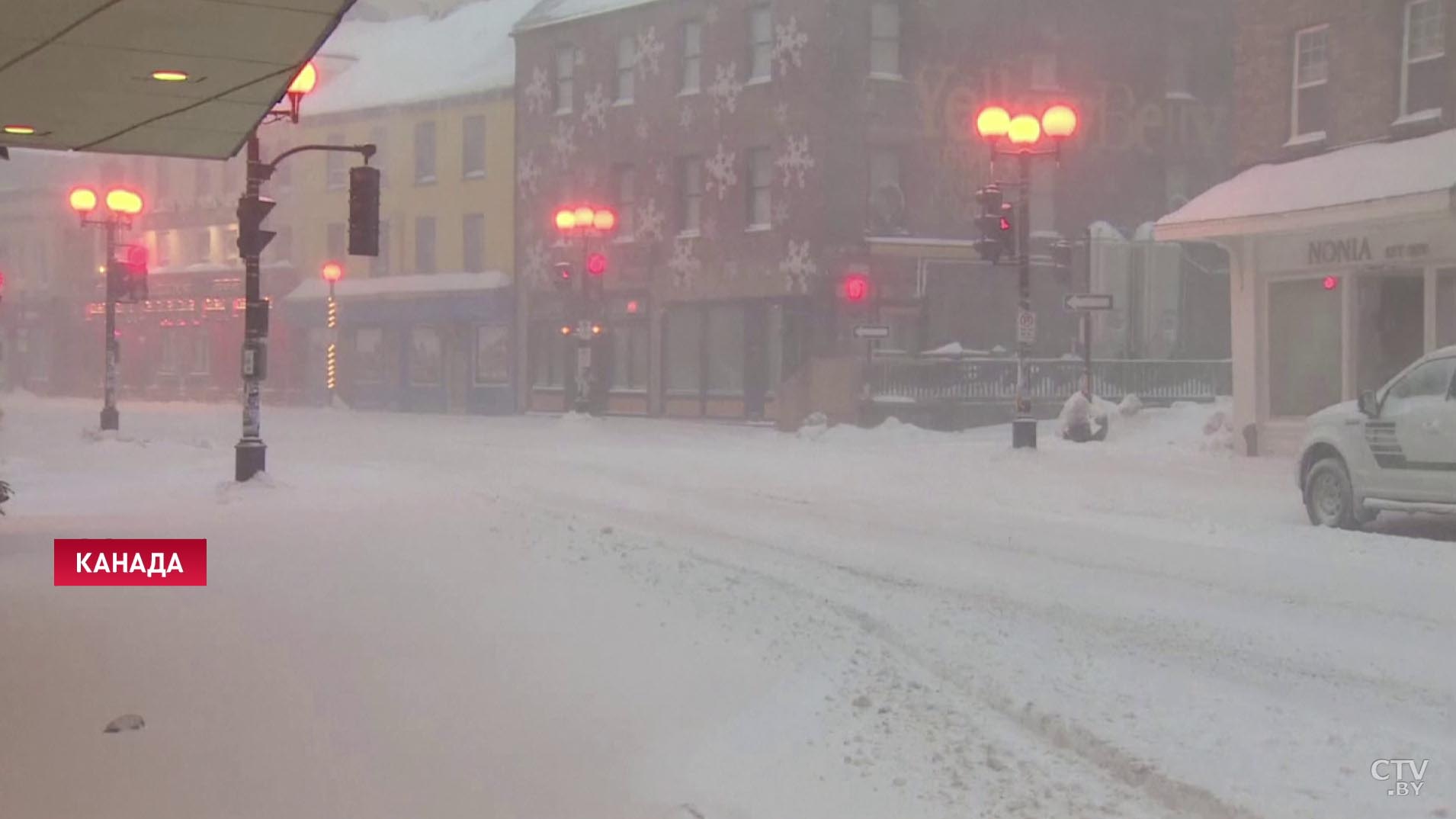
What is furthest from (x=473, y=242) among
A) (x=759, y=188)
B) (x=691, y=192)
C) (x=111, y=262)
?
(x=111, y=262)

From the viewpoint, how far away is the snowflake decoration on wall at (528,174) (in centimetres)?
4503

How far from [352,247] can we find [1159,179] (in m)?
27.5

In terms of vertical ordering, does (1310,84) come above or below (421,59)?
below

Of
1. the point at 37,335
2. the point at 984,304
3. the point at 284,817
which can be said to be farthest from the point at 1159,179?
the point at 37,335

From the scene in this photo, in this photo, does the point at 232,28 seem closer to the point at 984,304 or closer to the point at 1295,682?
the point at 1295,682

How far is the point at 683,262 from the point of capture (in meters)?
40.1

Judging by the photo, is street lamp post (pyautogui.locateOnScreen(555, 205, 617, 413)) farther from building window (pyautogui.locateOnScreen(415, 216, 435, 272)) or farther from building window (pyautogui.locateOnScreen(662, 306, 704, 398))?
building window (pyautogui.locateOnScreen(415, 216, 435, 272))

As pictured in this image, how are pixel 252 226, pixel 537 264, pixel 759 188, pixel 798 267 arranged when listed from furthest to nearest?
pixel 537 264 < pixel 759 188 < pixel 798 267 < pixel 252 226

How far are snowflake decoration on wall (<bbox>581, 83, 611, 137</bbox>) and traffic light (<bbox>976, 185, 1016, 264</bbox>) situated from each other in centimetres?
2135

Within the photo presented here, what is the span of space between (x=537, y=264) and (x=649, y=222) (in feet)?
17.2

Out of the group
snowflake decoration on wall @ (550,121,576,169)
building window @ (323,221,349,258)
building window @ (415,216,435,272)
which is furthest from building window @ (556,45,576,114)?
building window @ (323,221,349,258)

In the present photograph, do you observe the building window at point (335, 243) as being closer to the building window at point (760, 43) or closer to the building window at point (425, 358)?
the building window at point (425, 358)

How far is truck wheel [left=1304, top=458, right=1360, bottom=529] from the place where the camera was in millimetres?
15023

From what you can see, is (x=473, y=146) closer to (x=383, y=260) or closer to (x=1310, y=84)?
(x=383, y=260)
